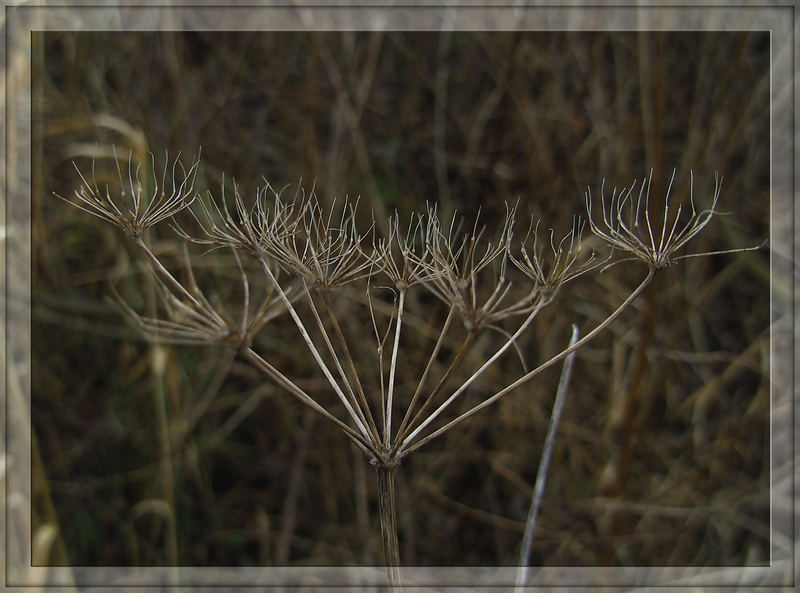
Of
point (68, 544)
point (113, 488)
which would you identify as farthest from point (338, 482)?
point (68, 544)

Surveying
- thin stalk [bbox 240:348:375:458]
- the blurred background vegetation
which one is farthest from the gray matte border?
thin stalk [bbox 240:348:375:458]

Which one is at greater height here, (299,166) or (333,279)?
(299,166)

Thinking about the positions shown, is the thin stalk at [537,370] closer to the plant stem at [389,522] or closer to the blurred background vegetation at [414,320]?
the plant stem at [389,522]

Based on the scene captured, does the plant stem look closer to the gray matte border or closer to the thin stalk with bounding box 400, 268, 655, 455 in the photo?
the thin stalk with bounding box 400, 268, 655, 455

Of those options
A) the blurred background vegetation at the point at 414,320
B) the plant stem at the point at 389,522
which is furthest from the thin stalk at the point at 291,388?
the blurred background vegetation at the point at 414,320

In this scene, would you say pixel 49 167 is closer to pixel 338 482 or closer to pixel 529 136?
pixel 338 482
